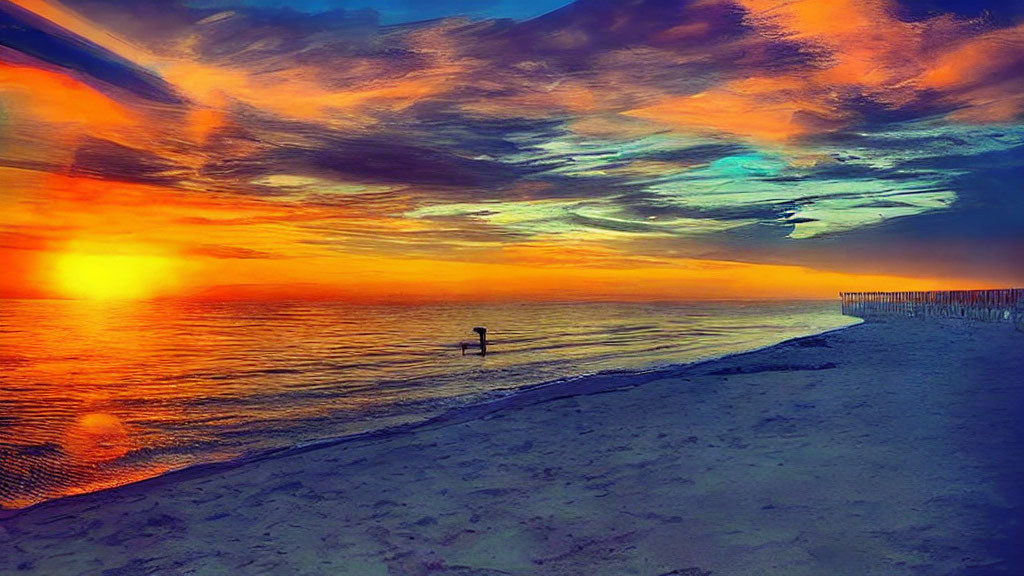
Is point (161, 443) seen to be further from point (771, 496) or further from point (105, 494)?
point (771, 496)

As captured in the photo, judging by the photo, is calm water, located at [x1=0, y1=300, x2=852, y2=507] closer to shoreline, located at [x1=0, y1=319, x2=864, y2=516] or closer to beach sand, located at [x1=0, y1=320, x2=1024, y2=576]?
shoreline, located at [x1=0, y1=319, x2=864, y2=516]

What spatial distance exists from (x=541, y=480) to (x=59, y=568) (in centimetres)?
469

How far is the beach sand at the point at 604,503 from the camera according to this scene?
17.2 feet

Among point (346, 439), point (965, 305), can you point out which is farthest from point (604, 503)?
point (965, 305)

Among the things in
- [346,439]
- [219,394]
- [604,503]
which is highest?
[604,503]

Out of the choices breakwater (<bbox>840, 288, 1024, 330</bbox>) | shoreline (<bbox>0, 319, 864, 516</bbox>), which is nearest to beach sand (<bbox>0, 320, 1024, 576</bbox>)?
shoreline (<bbox>0, 319, 864, 516</bbox>)

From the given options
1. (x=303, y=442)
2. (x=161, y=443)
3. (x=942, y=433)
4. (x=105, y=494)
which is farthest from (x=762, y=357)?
(x=105, y=494)

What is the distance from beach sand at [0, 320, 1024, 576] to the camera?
207 inches

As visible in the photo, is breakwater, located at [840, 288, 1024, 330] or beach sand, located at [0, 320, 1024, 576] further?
breakwater, located at [840, 288, 1024, 330]

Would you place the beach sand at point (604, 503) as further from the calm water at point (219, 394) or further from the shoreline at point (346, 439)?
the calm water at point (219, 394)

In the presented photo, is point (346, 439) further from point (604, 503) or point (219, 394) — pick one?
point (219, 394)

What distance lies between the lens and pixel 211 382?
24.1m

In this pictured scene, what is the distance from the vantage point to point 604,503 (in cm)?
665

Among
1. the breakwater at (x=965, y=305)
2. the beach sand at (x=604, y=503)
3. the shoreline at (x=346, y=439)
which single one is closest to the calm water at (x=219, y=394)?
the shoreline at (x=346, y=439)
